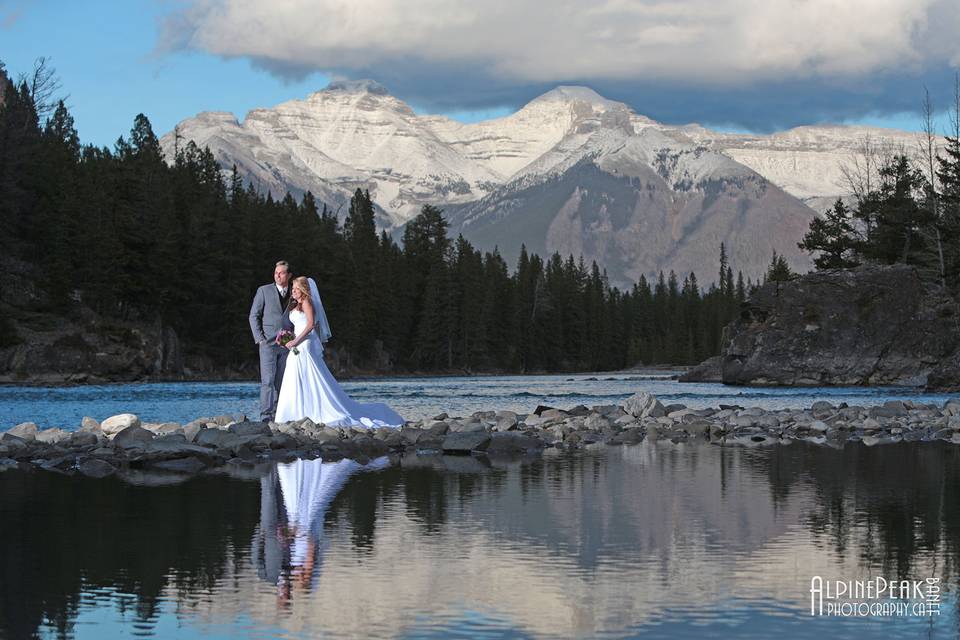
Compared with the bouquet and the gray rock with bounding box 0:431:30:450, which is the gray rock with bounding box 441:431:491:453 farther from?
the gray rock with bounding box 0:431:30:450

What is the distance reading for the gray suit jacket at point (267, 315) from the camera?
23.6m

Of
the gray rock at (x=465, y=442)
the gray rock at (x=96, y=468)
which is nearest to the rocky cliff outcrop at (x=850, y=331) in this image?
the gray rock at (x=465, y=442)

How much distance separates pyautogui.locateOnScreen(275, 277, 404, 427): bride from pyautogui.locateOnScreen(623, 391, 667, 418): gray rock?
8.08 metres

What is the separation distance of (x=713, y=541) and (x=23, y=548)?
20.8 ft

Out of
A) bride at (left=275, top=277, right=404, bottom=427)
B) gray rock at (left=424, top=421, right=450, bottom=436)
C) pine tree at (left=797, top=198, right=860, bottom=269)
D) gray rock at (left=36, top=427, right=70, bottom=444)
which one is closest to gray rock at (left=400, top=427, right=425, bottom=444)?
gray rock at (left=424, top=421, right=450, bottom=436)

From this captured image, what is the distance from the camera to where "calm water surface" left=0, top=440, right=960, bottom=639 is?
340 inches

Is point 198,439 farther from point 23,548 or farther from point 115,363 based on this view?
point 115,363

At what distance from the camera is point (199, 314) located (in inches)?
4016

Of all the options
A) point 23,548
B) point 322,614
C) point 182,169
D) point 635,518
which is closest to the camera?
point 322,614

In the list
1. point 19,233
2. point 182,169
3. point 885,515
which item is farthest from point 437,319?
point 885,515

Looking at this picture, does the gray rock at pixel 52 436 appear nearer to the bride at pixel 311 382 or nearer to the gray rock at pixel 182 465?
the gray rock at pixel 182 465

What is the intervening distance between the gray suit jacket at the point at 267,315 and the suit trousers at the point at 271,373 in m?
0.26

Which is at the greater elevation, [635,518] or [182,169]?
[182,169]

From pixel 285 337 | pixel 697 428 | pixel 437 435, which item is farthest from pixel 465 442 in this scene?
pixel 697 428
